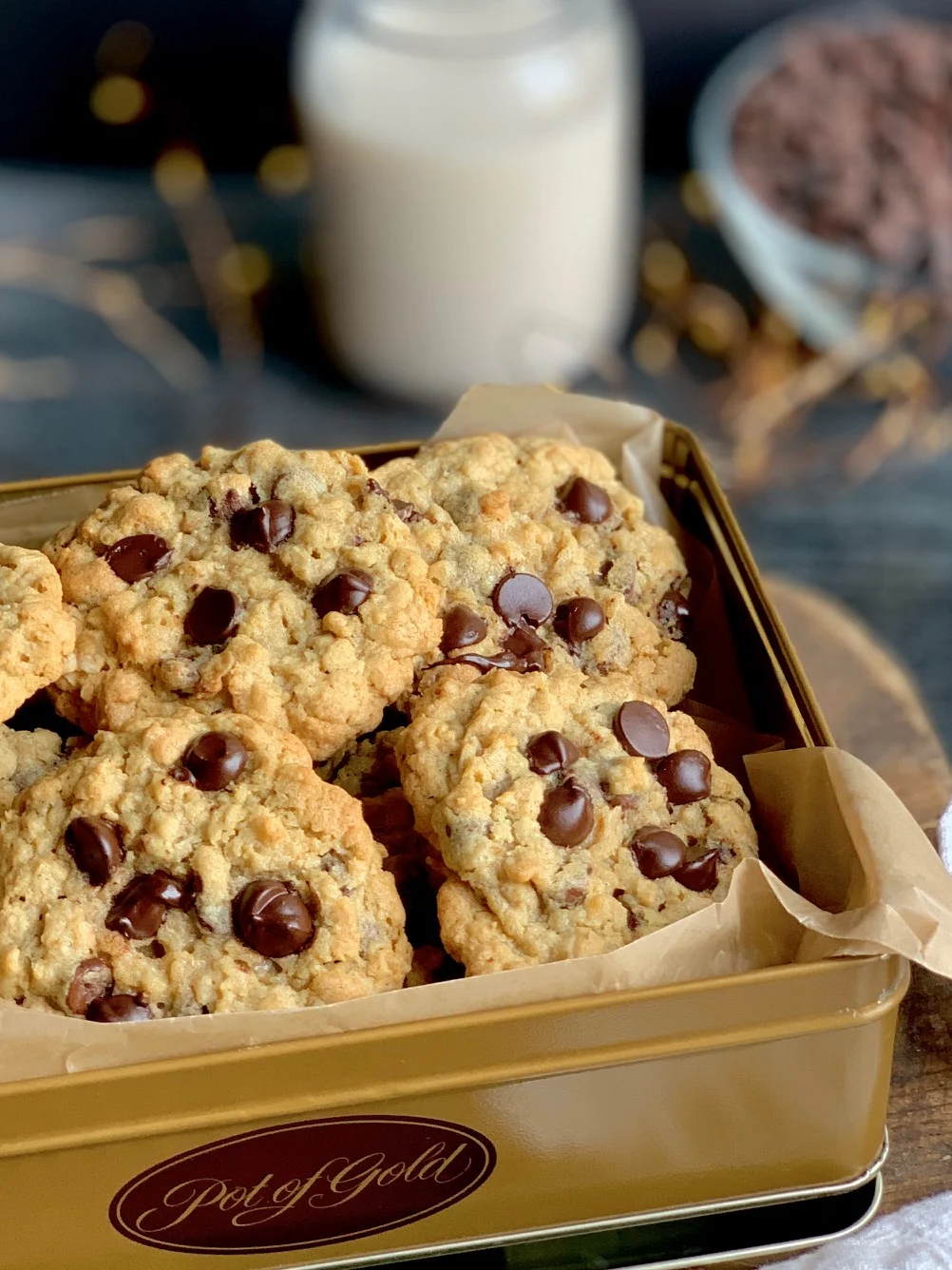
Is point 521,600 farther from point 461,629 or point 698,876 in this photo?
point 698,876

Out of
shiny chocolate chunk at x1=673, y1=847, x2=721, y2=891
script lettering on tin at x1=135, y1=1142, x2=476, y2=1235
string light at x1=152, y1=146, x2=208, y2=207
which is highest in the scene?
shiny chocolate chunk at x1=673, y1=847, x2=721, y2=891

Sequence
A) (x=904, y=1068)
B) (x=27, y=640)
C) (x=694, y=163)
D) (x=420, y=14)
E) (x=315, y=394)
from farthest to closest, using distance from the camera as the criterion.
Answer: (x=694, y=163) → (x=315, y=394) → (x=420, y=14) → (x=904, y=1068) → (x=27, y=640)

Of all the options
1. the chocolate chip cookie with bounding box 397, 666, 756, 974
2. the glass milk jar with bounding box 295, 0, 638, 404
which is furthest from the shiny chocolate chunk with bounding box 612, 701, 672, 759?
the glass milk jar with bounding box 295, 0, 638, 404

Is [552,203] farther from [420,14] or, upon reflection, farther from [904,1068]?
[904,1068]

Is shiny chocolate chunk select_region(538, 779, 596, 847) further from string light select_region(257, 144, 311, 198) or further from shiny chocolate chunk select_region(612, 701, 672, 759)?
string light select_region(257, 144, 311, 198)

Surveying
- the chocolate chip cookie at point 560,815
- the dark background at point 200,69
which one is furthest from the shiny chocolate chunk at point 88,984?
the dark background at point 200,69

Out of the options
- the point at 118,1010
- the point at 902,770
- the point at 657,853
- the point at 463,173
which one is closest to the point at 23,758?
the point at 118,1010

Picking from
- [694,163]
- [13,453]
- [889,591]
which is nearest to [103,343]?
[13,453]
